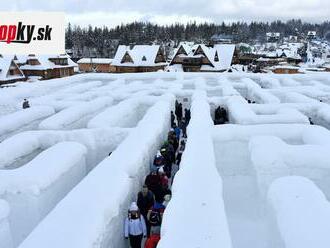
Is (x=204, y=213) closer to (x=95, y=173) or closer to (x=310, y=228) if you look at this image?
(x=310, y=228)

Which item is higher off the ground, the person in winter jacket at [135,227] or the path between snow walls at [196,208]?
the path between snow walls at [196,208]

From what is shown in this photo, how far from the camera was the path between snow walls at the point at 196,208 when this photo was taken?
5.12m

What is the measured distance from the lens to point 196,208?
19.6 ft

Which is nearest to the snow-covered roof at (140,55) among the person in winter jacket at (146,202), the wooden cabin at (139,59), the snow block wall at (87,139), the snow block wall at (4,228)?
the wooden cabin at (139,59)

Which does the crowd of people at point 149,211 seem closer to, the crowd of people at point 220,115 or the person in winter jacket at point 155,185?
the person in winter jacket at point 155,185

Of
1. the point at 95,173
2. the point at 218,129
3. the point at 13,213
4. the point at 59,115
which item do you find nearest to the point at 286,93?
the point at 218,129

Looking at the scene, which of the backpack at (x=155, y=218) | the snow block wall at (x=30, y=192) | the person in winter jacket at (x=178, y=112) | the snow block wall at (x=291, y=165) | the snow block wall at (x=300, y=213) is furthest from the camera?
the person in winter jacket at (x=178, y=112)

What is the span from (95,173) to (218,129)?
390 centimetres

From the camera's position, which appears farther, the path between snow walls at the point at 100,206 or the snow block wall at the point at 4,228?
the snow block wall at the point at 4,228

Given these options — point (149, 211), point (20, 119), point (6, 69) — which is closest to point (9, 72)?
point (6, 69)

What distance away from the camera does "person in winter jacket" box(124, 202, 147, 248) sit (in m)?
6.52

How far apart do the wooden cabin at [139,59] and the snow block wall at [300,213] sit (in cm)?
3612

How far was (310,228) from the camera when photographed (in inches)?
196

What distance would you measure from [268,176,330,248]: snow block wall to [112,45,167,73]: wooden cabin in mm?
36121
